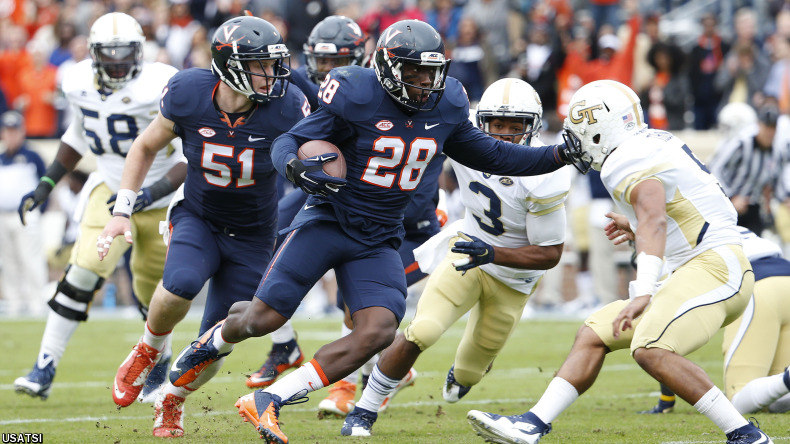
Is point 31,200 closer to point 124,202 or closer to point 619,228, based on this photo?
point 124,202

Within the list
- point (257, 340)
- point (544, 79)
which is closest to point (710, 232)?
point (257, 340)

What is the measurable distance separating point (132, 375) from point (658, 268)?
2.69 m

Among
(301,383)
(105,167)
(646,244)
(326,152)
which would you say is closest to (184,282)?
(301,383)

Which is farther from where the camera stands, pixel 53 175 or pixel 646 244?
pixel 53 175

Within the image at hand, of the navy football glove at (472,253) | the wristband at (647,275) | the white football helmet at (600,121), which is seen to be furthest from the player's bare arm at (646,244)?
the navy football glove at (472,253)

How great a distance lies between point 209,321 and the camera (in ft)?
17.5

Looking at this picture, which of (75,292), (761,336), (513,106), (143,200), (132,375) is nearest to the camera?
(132,375)

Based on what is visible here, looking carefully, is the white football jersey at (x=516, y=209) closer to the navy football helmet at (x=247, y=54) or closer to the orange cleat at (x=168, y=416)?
the navy football helmet at (x=247, y=54)

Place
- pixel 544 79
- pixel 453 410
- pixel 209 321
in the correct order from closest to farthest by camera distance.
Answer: pixel 209 321
pixel 453 410
pixel 544 79

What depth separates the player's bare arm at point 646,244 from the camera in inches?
163

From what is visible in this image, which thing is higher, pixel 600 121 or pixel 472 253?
pixel 600 121

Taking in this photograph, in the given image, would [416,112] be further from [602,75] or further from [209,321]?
[602,75]

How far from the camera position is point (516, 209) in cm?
545

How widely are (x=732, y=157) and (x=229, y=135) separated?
4511 millimetres
